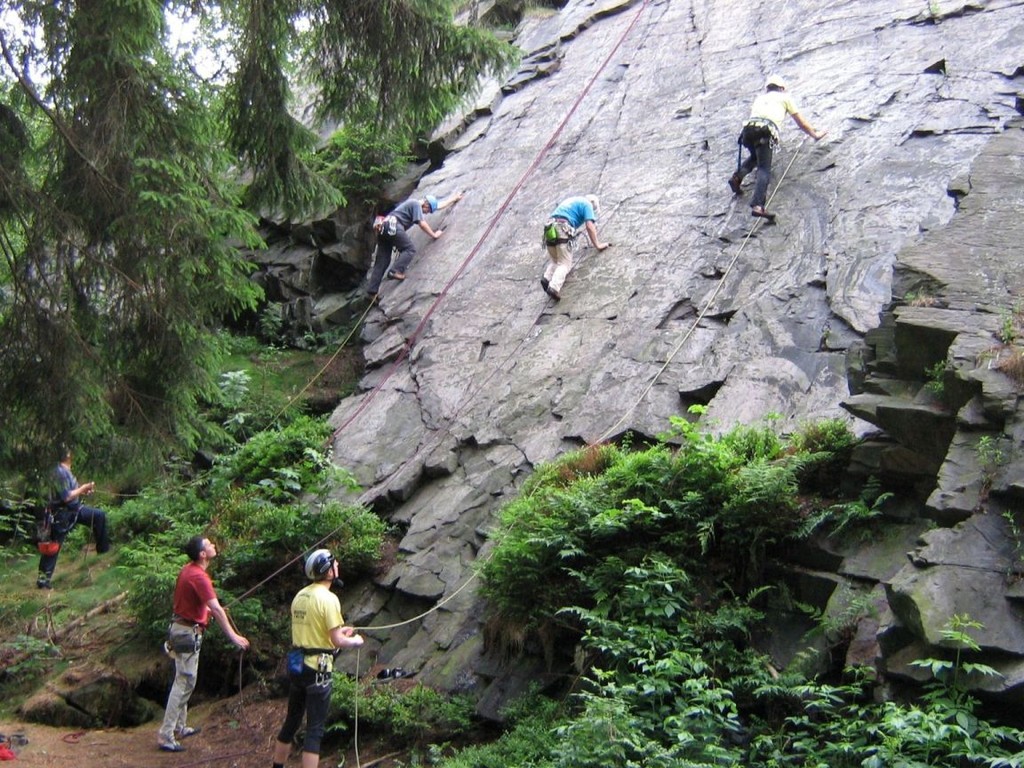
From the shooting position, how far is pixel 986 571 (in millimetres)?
6195

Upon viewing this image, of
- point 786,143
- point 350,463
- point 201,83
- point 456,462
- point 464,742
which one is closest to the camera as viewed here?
point 464,742

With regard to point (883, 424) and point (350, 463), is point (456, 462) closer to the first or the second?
point (350, 463)

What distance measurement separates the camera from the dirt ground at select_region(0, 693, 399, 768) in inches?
339

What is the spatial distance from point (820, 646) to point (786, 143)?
27.5ft

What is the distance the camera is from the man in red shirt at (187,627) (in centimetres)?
895

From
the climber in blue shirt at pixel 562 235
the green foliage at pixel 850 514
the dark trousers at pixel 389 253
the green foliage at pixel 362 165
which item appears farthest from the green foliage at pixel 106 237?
the green foliage at pixel 362 165

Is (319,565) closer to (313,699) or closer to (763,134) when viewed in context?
(313,699)

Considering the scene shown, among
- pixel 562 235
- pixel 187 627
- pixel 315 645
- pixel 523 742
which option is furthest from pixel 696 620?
pixel 562 235

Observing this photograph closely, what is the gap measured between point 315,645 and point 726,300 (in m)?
6.22

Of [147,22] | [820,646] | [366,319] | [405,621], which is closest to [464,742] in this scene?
[405,621]

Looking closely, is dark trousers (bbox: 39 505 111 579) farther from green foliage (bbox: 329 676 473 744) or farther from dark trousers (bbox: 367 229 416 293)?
green foliage (bbox: 329 676 473 744)

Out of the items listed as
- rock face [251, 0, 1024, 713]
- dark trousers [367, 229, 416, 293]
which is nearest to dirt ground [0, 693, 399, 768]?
rock face [251, 0, 1024, 713]

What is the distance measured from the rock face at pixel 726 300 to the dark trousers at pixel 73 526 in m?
3.31

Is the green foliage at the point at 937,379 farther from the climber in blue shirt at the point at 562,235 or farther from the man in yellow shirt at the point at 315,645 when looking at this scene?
the climber in blue shirt at the point at 562,235
